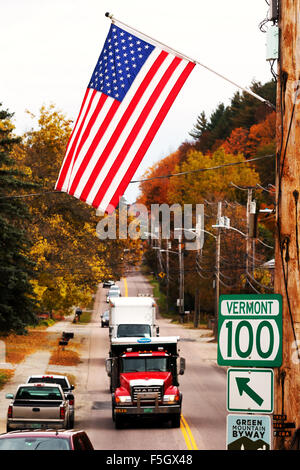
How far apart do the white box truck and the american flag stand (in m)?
29.6

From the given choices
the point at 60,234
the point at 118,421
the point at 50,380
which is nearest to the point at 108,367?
the point at 118,421

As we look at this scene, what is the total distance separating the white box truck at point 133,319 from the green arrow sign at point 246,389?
33.6m

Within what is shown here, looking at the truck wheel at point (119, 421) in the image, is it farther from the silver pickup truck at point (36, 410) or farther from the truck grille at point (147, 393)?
the silver pickup truck at point (36, 410)

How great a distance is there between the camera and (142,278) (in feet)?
465

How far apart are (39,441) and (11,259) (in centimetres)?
2380

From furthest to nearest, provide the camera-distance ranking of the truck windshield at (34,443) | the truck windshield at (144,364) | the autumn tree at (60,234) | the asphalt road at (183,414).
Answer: the autumn tree at (60,234), the truck windshield at (144,364), the asphalt road at (183,414), the truck windshield at (34,443)

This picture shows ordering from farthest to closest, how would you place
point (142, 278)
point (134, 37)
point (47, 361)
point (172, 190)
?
1. point (142, 278)
2. point (172, 190)
3. point (47, 361)
4. point (134, 37)

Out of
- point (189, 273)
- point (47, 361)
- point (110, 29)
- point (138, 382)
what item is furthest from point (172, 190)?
point (110, 29)

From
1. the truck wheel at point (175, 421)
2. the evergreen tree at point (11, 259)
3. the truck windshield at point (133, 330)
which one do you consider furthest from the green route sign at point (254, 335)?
the truck windshield at point (133, 330)

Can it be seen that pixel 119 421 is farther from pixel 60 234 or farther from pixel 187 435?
pixel 60 234

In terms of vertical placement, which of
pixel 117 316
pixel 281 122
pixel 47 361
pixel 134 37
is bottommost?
pixel 47 361

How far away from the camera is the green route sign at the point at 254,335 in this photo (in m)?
8.05
